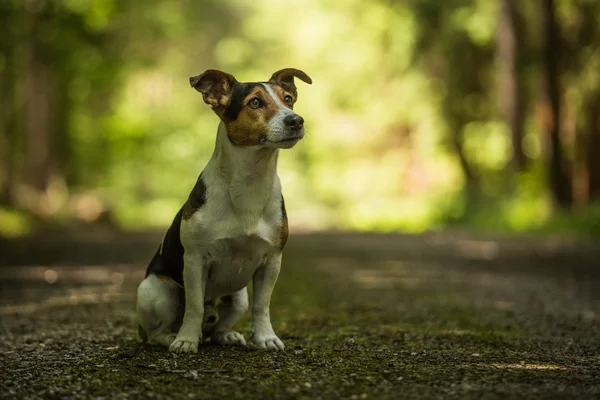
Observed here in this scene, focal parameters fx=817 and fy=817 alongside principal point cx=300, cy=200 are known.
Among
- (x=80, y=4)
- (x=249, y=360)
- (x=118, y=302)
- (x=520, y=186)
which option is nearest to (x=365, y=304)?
(x=118, y=302)

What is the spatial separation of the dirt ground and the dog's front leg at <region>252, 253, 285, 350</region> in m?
0.12

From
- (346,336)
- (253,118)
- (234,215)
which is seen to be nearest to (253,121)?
(253,118)

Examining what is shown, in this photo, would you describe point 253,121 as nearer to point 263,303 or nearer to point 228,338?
point 263,303

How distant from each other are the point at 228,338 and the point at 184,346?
19.7 inches

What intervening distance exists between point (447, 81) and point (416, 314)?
74.3 feet

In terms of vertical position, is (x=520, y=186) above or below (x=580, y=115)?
below

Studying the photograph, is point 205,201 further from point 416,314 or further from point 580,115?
point 580,115

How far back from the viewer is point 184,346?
16.0 ft

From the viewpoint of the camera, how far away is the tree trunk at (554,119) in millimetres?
21406

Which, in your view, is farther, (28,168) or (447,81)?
(447,81)

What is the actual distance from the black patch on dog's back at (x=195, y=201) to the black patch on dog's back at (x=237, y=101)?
0.44m

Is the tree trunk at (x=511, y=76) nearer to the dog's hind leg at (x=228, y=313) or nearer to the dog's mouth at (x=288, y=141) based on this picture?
the dog's hind leg at (x=228, y=313)

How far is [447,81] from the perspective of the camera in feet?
94.4

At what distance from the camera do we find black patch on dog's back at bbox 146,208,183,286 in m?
5.08
